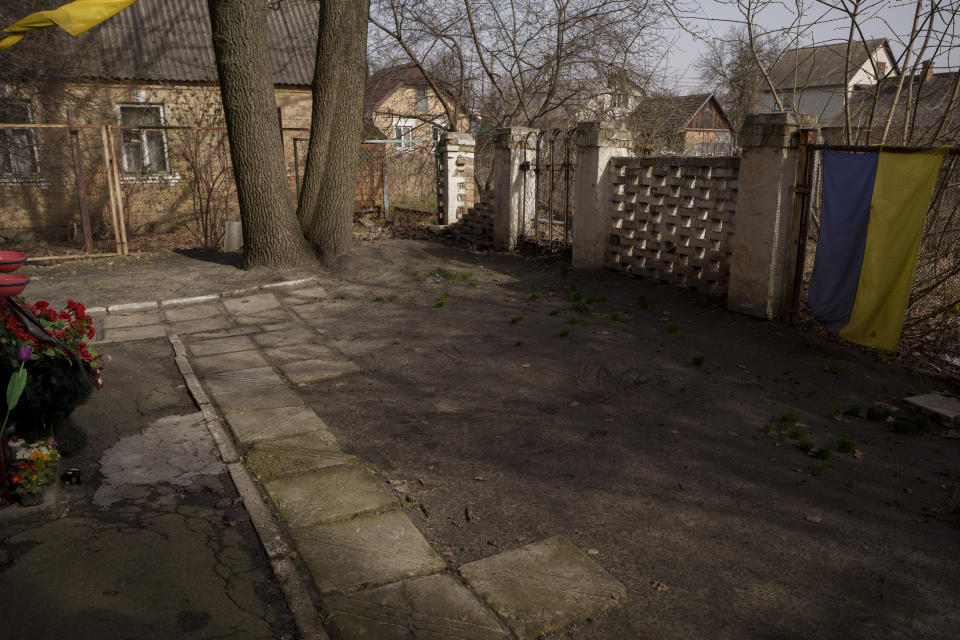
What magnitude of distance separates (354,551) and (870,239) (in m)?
4.95

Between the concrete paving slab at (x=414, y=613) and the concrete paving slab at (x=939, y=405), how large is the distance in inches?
149

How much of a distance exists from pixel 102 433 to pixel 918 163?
6.38 m

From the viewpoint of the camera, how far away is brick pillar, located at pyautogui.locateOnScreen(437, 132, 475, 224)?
43.6 ft

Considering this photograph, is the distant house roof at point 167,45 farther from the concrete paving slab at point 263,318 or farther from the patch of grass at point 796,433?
the patch of grass at point 796,433

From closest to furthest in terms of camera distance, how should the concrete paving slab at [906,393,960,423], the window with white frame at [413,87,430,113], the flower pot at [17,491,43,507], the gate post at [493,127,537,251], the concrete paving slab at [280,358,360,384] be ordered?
the flower pot at [17,491,43,507], the concrete paving slab at [906,393,960,423], the concrete paving slab at [280,358,360,384], the gate post at [493,127,537,251], the window with white frame at [413,87,430,113]

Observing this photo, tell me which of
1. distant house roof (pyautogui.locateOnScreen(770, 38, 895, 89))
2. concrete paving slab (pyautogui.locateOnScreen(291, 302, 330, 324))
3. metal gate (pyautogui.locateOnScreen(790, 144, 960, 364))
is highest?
distant house roof (pyautogui.locateOnScreen(770, 38, 895, 89))

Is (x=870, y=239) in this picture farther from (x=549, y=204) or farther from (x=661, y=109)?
(x=661, y=109)

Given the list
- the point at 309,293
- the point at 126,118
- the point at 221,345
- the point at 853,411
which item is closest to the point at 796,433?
the point at 853,411

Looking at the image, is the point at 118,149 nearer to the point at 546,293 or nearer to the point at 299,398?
the point at 546,293

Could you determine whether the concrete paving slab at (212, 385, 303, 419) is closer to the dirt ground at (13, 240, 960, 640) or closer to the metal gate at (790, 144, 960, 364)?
the dirt ground at (13, 240, 960, 640)

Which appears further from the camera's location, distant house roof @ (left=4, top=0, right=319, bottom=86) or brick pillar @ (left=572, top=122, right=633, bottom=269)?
distant house roof @ (left=4, top=0, right=319, bottom=86)

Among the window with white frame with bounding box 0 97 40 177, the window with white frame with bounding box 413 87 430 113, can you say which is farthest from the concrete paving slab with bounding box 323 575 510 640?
the window with white frame with bounding box 413 87 430 113

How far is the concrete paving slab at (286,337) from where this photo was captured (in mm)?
6775

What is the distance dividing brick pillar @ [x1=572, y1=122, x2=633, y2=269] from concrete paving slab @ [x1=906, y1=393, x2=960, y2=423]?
495 cm
